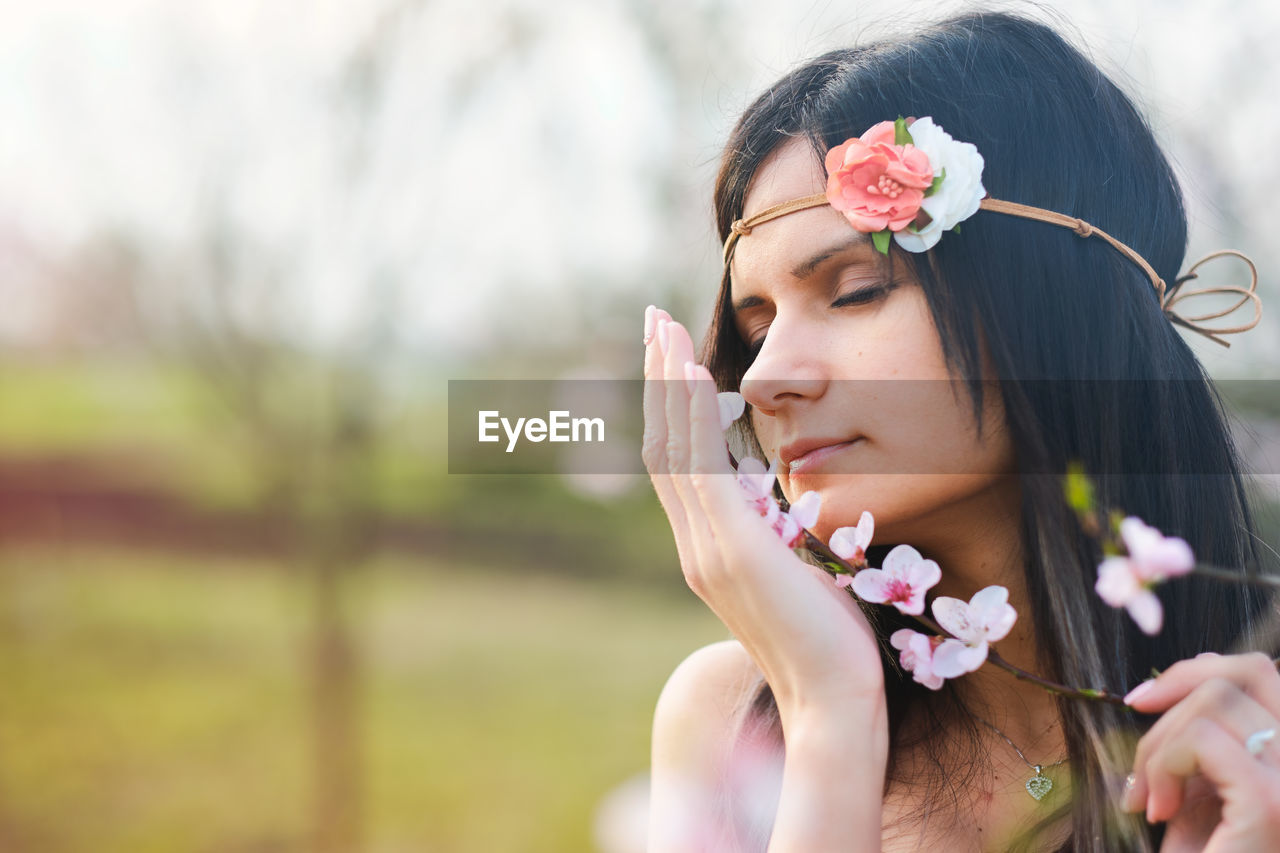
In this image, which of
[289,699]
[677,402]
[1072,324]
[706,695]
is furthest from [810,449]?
[289,699]

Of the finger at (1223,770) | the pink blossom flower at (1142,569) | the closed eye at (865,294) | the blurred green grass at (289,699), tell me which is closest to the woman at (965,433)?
the closed eye at (865,294)

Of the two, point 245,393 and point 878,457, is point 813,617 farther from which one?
point 245,393

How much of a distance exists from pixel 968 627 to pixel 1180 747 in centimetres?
31

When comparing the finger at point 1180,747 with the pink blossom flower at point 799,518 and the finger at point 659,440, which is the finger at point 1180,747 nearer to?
the pink blossom flower at point 799,518

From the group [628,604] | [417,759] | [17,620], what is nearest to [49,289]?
[17,620]

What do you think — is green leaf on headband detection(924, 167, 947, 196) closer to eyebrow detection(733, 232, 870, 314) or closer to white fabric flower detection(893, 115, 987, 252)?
white fabric flower detection(893, 115, 987, 252)

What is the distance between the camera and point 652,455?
4.41 feet

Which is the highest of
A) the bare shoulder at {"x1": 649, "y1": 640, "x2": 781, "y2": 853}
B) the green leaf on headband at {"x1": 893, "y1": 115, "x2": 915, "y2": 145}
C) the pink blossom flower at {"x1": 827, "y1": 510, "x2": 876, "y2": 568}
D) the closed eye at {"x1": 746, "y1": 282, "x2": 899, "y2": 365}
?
the green leaf on headband at {"x1": 893, "y1": 115, "x2": 915, "y2": 145}

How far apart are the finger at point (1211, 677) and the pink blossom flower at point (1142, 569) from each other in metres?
0.20

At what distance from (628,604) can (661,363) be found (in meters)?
9.17

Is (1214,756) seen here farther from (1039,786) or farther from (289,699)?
(289,699)

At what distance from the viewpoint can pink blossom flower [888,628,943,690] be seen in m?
1.28

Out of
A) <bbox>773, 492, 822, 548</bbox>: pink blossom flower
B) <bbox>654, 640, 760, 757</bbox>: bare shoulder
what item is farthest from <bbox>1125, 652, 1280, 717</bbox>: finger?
<bbox>654, 640, 760, 757</bbox>: bare shoulder

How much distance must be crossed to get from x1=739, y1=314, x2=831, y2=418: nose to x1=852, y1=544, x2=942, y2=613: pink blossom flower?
250mm
